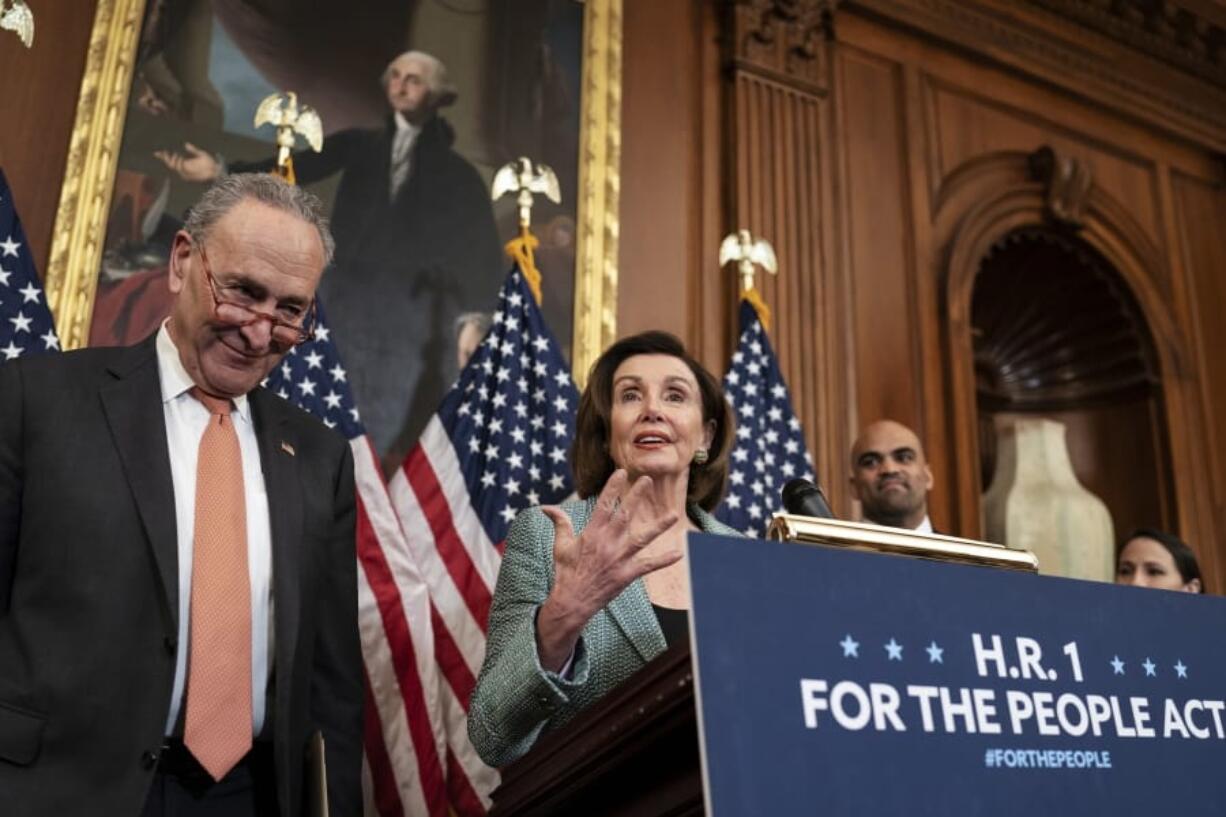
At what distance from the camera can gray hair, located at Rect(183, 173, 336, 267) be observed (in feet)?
6.47

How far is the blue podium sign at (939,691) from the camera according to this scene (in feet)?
3.55

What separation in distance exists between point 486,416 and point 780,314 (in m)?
1.64

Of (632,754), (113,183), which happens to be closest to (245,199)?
(632,754)

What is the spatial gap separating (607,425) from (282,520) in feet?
2.53

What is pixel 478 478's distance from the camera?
3754 millimetres

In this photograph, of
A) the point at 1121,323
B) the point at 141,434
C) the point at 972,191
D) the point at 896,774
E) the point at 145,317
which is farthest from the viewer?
the point at 1121,323

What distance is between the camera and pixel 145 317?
377 cm

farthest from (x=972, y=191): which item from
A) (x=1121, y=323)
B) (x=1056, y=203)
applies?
(x=1121, y=323)

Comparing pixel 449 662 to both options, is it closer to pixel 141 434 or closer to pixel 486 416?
pixel 486 416

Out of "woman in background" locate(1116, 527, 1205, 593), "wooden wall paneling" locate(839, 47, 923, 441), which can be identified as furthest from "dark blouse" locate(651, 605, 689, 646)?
"wooden wall paneling" locate(839, 47, 923, 441)

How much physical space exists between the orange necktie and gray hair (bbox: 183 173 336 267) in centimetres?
34

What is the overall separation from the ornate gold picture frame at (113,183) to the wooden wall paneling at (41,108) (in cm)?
6

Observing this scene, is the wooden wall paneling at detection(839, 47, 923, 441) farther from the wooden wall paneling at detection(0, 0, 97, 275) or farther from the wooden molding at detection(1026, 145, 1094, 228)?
the wooden wall paneling at detection(0, 0, 97, 275)

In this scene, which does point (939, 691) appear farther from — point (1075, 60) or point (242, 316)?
point (1075, 60)
